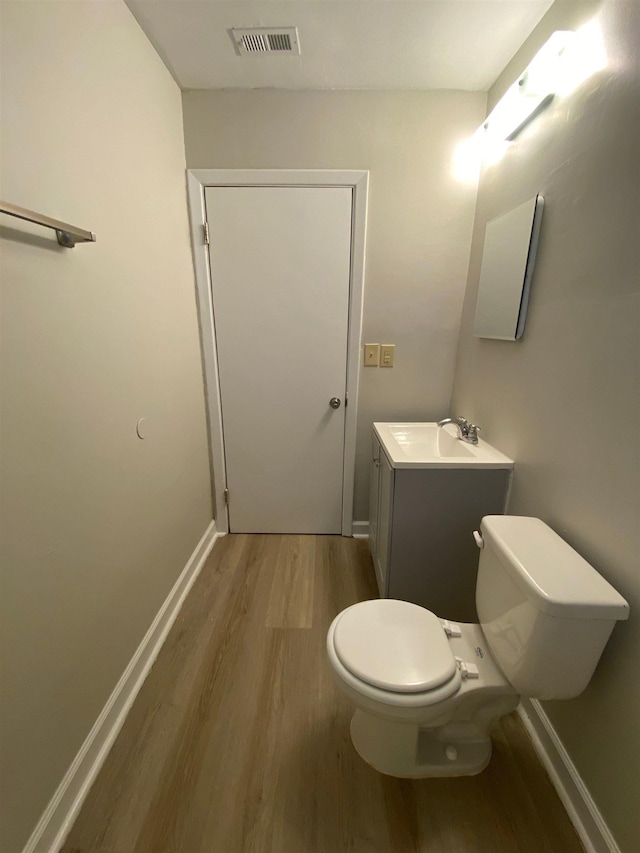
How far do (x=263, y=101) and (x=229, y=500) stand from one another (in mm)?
2094

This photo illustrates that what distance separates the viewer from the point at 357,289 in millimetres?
1868

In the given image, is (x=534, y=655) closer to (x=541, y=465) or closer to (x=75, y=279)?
(x=541, y=465)

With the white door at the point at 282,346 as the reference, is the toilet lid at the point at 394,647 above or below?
below

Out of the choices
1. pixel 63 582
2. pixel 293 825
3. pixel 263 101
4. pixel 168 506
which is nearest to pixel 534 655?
pixel 293 825

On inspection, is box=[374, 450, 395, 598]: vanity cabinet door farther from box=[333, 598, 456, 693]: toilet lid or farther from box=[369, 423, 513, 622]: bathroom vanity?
box=[333, 598, 456, 693]: toilet lid

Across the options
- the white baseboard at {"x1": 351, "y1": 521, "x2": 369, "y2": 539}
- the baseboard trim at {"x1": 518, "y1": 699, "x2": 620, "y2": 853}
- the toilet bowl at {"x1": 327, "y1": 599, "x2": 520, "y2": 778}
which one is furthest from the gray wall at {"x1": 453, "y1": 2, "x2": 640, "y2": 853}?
the white baseboard at {"x1": 351, "y1": 521, "x2": 369, "y2": 539}

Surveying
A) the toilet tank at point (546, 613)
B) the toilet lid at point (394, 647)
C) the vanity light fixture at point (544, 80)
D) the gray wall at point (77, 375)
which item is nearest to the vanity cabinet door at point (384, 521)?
the toilet lid at point (394, 647)

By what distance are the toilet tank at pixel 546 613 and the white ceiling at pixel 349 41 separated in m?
1.77

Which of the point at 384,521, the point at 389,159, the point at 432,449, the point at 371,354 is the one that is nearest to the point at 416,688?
the point at 384,521

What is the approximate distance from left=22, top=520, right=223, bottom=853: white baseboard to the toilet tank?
1.24 m

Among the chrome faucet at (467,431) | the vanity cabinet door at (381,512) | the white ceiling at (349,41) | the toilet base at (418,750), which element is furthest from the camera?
the chrome faucet at (467,431)

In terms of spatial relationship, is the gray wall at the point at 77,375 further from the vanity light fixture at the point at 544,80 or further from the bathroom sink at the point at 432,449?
the vanity light fixture at the point at 544,80

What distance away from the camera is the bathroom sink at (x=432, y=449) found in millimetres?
1377

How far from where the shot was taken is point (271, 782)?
1066 mm
